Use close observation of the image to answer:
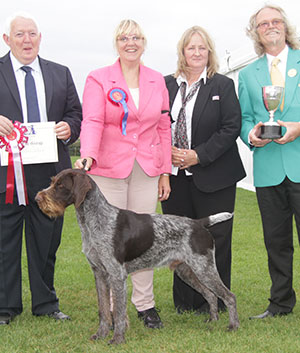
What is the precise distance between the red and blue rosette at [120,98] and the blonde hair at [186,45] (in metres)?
0.72

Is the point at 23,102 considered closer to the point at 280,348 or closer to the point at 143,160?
the point at 143,160

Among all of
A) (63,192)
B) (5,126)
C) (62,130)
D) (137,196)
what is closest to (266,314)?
(137,196)

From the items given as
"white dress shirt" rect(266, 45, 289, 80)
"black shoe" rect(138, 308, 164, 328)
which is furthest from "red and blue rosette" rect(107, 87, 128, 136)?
"black shoe" rect(138, 308, 164, 328)

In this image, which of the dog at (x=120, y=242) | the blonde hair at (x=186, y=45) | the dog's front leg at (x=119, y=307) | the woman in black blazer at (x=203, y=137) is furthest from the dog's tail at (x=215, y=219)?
the blonde hair at (x=186, y=45)

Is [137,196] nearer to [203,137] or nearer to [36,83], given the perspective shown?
[203,137]

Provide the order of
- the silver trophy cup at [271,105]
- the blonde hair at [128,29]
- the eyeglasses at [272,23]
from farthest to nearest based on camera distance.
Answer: the eyeglasses at [272,23] → the blonde hair at [128,29] → the silver trophy cup at [271,105]

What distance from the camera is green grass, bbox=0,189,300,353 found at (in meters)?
3.37

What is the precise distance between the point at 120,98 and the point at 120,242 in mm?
1157

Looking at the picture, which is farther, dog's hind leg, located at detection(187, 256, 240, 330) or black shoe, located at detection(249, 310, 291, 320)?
black shoe, located at detection(249, 310, 291, 320)

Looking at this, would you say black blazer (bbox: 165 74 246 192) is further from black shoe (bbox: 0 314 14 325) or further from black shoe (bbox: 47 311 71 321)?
black shoe (bbox: 0 314 14 325)

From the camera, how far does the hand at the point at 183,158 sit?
4.02 m

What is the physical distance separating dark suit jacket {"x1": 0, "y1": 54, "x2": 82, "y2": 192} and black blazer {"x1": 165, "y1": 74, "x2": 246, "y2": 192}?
112 centimetres

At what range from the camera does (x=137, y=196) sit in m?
3.94

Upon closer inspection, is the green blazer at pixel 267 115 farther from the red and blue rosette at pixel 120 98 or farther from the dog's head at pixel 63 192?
the dog's head at pixel 63 192
